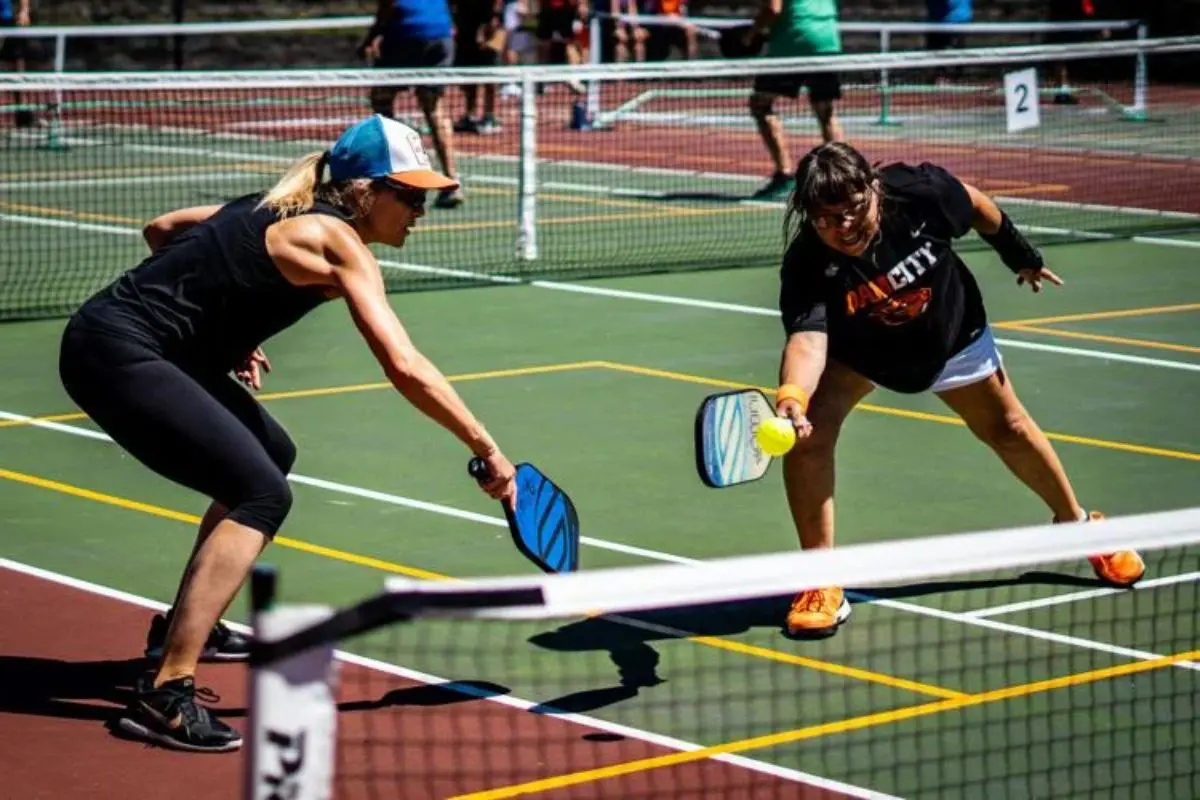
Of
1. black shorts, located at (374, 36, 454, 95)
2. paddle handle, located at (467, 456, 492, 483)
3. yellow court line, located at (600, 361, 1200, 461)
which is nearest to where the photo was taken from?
paddle handle, located at (467, 456, 492, 483)

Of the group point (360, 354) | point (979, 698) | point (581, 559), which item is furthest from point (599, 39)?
point (979, 698)

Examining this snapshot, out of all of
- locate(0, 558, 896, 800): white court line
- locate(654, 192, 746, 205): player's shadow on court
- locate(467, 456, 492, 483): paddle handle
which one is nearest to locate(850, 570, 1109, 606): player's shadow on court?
locate(0, 558, 896, 800): white court line

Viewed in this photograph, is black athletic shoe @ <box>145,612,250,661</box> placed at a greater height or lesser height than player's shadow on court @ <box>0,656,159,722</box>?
greater

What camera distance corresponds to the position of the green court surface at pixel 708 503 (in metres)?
6.84

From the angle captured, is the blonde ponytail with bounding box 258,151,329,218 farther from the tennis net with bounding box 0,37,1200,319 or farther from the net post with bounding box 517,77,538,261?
the net post with bounding box 517,77,538,261

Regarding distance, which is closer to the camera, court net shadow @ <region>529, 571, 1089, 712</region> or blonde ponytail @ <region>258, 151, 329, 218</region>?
blonde ponytail @ <region>258, 151, 329, 218</region>

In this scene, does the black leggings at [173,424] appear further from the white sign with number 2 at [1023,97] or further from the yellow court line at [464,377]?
the white sign with number 2 at [1023,97]

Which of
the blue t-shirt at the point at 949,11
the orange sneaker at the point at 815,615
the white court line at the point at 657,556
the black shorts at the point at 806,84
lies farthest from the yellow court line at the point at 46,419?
the blue t-shirt at the point at 949,11

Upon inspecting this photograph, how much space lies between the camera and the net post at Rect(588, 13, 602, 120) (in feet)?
89.5

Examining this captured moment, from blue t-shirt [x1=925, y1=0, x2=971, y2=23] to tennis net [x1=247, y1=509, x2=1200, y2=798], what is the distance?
71.2 ft

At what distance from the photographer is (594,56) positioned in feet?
94.9

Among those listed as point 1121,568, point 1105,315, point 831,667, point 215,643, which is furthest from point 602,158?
point 831,667

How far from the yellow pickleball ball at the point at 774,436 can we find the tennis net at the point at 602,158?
8439 mm

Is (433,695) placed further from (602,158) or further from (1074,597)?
(602,158)
